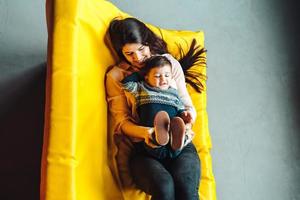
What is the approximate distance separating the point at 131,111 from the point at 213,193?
360 millimetres

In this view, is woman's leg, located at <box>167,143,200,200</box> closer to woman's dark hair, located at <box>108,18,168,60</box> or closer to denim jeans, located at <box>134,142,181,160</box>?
denim jeans, located at <box>134,142,181,160</box>

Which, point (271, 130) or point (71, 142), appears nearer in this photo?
point (71, 142)

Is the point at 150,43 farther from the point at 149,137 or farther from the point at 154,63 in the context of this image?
the point at 149,137

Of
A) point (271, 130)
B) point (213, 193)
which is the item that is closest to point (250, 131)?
point (271, 130)

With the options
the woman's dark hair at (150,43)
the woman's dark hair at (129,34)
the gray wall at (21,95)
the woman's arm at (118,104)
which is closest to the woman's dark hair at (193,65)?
the woman's dark hair at (150,43)

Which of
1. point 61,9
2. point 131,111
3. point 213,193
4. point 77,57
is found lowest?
point 213,193

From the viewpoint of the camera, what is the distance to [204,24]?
1.60 meters

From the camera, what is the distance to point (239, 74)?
5.11 feet

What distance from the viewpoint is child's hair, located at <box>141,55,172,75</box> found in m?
1.04

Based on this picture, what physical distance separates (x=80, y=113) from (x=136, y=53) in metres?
0.26

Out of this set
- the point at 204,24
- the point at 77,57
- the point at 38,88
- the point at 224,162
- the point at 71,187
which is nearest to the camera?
the point at 71,187

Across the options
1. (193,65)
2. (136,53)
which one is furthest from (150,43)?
(193,65)

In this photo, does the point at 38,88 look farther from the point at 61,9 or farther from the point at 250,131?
the point at 250,131

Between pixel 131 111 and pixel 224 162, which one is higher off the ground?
pixel 131 111
